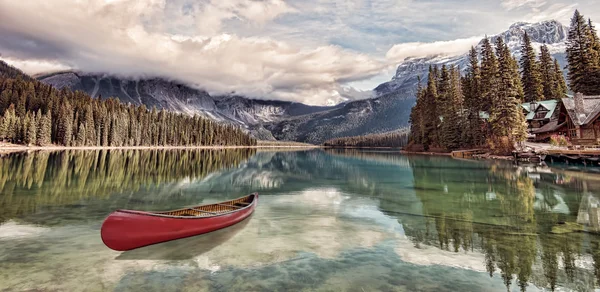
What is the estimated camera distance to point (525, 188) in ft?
90.5

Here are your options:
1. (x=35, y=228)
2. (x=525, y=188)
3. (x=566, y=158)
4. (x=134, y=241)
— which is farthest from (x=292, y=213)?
(x=566, y=158)

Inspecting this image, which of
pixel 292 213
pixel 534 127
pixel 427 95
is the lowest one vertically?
pixel 292 213

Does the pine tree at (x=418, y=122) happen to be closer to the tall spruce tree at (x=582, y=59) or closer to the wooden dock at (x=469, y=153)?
the wooden dock at (x=469, y=153)

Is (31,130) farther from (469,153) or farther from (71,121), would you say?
(469,153)

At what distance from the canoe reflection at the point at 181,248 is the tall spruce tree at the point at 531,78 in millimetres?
97927

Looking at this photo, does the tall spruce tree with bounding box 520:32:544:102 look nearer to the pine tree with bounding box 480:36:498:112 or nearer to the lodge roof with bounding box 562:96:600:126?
the pine tree with bounding box 480:36:498:112

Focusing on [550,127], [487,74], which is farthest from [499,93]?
[550,127]

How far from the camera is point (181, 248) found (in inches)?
505

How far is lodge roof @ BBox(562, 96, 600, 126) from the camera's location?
178ft

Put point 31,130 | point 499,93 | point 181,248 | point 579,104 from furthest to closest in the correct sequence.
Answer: point 31,130 → point 499,93 → point 579,104 → point 181,248

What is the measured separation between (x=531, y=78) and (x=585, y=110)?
30.6 meters

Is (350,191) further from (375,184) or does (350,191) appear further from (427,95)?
(427,95)

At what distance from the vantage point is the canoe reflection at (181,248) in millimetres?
11867

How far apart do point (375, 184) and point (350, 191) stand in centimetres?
563
